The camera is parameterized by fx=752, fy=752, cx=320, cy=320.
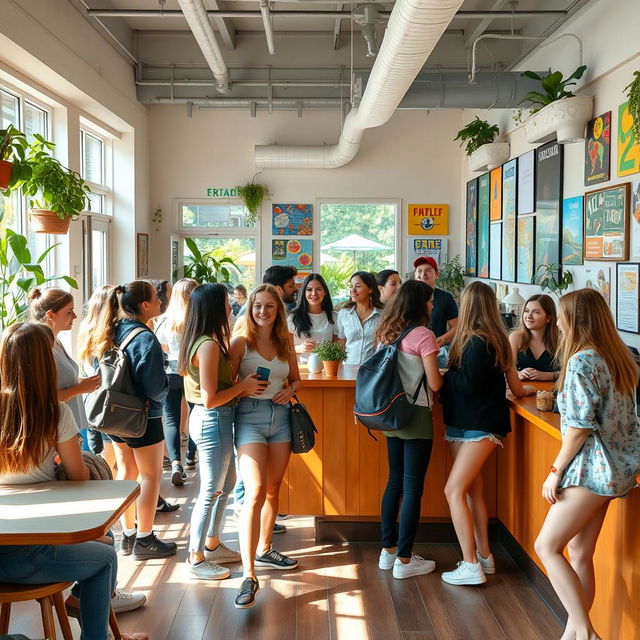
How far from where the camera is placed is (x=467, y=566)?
392cm

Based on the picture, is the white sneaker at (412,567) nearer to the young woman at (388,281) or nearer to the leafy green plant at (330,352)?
the leafy green plant at (330,352)

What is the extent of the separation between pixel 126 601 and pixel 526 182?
582cm

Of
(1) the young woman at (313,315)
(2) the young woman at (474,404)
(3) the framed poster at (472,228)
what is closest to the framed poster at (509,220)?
(3) the framed poster at (472,228)

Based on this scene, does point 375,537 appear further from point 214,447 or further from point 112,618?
point 112,618

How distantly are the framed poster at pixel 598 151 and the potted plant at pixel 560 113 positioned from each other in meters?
0.10

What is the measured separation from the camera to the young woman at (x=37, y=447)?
2.54 meters

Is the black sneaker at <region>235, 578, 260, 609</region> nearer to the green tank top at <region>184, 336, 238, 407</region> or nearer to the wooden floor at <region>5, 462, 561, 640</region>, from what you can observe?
the wooden floor at <region>5, 462, 561, 640</region>

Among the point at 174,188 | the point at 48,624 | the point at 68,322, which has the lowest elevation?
the point at 48,624

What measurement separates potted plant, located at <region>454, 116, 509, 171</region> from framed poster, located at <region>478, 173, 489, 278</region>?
0.98ft

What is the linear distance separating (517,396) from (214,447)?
1.58 m

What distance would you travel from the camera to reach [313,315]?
5461mm

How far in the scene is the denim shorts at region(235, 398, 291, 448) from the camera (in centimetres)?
374

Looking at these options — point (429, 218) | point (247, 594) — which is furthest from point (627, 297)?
point (429, 218)

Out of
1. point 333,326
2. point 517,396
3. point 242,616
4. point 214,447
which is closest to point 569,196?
point 333,326
